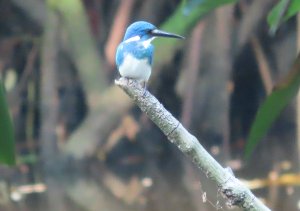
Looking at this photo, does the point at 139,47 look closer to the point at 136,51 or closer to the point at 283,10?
the point at 136,51

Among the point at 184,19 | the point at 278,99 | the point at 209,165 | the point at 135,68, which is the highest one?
the point at 184,19

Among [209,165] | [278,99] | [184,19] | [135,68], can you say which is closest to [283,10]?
[278,99]

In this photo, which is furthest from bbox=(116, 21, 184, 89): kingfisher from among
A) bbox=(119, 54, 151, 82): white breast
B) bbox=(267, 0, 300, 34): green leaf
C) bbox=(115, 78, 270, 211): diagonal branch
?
bbox=(115, 78, 270, 211): diagonal branch

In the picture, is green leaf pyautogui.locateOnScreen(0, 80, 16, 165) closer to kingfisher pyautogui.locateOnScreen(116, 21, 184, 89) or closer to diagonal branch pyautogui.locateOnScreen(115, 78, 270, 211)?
kingfisher pyautogui.locateOnScreen(116, 21, 184, 89)

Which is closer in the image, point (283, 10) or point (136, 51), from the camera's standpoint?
point (283, 10)

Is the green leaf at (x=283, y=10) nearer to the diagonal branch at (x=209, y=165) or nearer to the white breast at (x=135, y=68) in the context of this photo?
the white breast at (x=135, y=68)

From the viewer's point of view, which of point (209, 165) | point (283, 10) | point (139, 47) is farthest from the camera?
point (139, 47)

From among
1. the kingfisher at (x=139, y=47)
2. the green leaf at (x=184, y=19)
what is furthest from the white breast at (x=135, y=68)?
the green leaf at (x=184, y=19)

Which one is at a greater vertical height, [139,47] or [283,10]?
[139,47]

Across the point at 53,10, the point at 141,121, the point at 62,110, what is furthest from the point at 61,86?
the point at 53,10

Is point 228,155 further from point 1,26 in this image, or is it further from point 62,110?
point 1,26

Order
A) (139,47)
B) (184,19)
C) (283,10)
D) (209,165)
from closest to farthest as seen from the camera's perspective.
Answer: (209,165)
(283,10)
(139,47)
(184,19)
